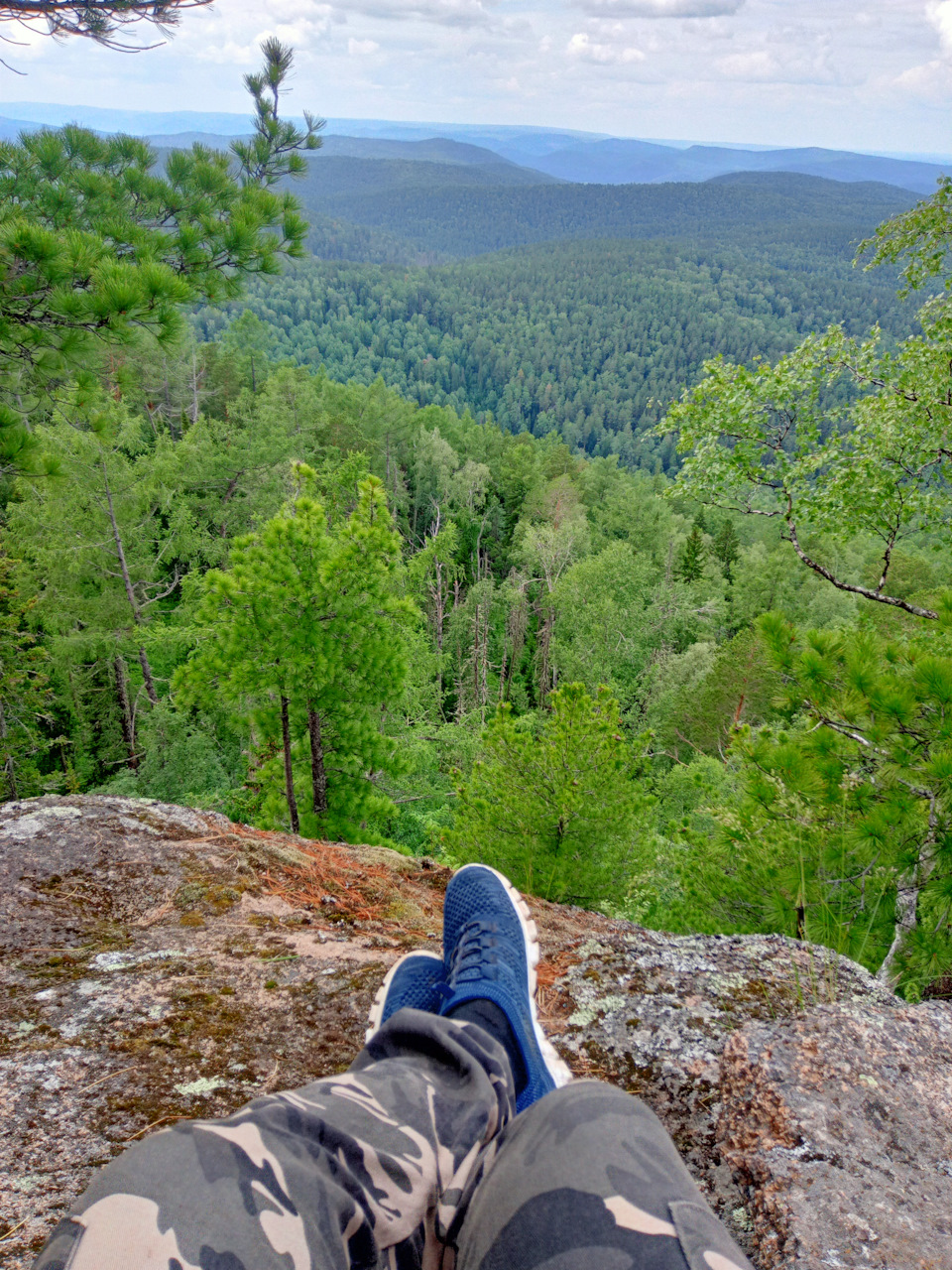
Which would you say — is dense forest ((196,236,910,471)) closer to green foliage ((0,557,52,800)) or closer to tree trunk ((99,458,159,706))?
tree trunk ((99,458,159,706))

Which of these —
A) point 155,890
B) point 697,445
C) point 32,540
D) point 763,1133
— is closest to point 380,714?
point 697,445

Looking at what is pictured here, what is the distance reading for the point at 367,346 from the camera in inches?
4427

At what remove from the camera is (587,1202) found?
1.22m

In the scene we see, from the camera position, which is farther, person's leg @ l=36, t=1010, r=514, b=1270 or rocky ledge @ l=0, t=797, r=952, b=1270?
rocky ledge @ l=0, t=797, r=952, b=1270

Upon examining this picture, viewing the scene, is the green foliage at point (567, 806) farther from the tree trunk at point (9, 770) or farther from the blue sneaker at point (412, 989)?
the tree trunk at point (9, 770)

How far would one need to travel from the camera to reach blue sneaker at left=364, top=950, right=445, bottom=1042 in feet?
7.51

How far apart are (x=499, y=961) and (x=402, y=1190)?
1.05 metres

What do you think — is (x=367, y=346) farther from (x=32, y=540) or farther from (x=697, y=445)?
(x=697, y=445)

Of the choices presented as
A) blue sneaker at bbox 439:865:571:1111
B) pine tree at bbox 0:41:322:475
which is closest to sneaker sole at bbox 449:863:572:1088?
blue sneaker at bbox 439:865:571:1111

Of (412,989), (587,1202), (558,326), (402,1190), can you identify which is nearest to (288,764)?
(412,989)

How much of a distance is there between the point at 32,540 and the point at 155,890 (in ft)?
57.7

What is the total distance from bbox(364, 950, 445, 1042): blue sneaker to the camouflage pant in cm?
72

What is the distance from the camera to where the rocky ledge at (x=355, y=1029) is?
5.85ft

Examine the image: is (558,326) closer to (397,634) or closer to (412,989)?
(397,634)
